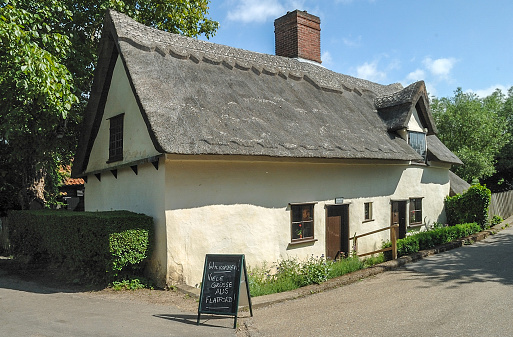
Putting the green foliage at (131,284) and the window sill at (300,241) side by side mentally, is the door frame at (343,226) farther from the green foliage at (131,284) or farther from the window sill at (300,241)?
the green foliage at (131,284)

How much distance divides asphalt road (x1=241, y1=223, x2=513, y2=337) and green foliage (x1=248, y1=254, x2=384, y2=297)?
0.67 m

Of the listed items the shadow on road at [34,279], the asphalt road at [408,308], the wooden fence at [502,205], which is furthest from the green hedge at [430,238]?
the shadow on road at [34,279]

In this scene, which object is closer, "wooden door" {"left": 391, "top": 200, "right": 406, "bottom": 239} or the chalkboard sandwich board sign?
the chalkboard sandwich board sign

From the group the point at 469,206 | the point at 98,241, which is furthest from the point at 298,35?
the point at 98,241

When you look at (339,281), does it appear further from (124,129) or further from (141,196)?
(124,129)

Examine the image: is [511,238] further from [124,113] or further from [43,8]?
[43,8]

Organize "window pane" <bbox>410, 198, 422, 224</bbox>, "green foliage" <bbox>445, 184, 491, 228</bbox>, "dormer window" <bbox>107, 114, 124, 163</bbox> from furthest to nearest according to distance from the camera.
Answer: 1. "green foliage" <bbox>445, 184, 491, 228</bbox>
2. "window pane" <bbox>410, 198, 422, 224</bbox>
3. "dormer window" <bbox>107, 114, 124, 163</bbox>

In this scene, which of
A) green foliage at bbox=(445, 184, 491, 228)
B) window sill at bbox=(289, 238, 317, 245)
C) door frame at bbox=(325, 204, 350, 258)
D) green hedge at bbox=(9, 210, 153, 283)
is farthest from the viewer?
green foliage at bbox=(445, 184, 491, 228)

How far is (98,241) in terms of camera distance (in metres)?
8.63

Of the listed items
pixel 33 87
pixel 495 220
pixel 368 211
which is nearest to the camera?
pixel 33 87

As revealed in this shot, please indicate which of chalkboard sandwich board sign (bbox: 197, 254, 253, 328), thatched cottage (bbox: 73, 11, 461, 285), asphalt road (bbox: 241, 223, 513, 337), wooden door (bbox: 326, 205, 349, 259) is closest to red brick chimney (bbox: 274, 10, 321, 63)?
thatched cottage (bbox: 73, 11, 461, 285)

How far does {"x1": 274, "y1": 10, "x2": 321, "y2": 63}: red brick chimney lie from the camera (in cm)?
1717

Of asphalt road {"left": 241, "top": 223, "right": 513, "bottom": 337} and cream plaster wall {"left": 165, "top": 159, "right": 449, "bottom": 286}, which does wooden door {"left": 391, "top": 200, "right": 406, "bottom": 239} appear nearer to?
cream plaster wall {"left": 165, "top": 159, "right": 449, "bottom": 286}

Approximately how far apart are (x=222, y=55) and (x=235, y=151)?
15.6 feet
